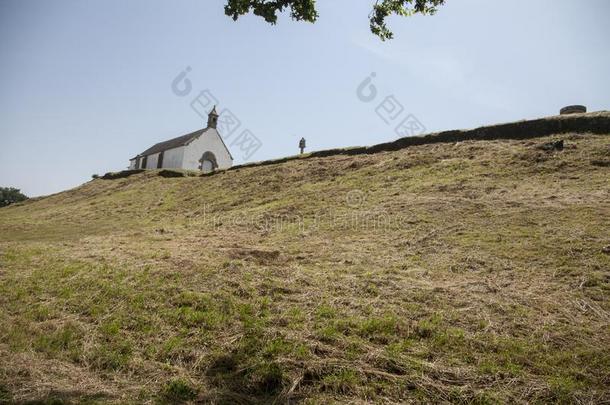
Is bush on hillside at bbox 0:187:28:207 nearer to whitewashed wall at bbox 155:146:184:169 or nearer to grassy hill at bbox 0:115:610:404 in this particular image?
whitewashed wall at bbox 155:146:184:169

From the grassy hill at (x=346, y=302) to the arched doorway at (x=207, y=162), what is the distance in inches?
1305

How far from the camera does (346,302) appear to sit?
20.7 ft

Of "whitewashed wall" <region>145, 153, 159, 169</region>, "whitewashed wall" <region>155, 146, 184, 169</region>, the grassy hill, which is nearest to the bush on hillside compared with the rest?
"whitewashed wall" <region>145, 153, 159, 169</region>

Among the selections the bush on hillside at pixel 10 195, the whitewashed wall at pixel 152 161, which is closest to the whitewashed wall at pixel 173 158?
the whitewashed wall at pixel 152 161

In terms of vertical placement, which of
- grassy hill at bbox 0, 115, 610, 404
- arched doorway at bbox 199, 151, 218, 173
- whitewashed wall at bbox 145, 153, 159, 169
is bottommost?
grassy hill at bbox 0, 115, 610, 404

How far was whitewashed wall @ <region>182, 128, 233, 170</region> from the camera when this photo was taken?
45094 mm

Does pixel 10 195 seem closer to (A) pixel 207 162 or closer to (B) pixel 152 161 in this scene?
(B) pixel 152 161

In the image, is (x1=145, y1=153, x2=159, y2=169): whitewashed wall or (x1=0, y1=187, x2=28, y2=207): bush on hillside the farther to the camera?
(x1=0, y1=187, x2=28, y2=207): bush on hillside

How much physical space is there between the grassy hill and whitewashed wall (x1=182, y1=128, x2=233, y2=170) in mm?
32017

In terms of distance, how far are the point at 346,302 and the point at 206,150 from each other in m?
43.7

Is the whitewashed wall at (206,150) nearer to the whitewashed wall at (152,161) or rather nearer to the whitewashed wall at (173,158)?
the whitewashed wall at (173,158)

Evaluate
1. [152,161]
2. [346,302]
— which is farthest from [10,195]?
[346,302]

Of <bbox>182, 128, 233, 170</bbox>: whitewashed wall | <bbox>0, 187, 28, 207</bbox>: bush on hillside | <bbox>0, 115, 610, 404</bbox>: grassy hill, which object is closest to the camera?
<bbox>0, 115, 610, 404</bbox>: grassy hill

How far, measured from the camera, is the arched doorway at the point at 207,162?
46625mm
